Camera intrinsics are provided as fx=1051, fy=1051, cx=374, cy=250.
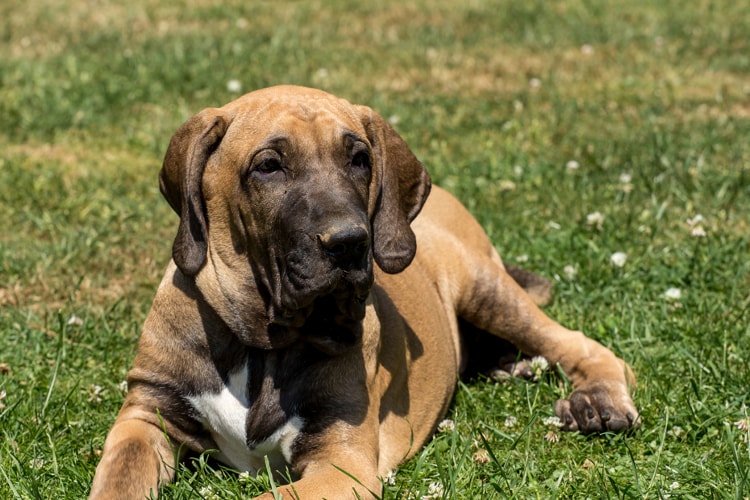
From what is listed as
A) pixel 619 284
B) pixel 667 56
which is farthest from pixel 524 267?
pixel 667 56

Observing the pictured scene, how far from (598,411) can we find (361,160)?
1.49 meters

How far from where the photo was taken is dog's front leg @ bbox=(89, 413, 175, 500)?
353 cm

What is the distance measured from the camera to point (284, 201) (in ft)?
11.5

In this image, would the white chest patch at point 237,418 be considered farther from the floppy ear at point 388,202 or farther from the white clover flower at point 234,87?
the white clover flower at point 234,87

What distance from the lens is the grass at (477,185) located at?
406 cm

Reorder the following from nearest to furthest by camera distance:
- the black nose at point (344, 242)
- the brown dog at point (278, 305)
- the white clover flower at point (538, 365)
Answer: the black nose at point (344, 242)
the brown dog at point (278, 305)
the white clover flower at point (538, 365)

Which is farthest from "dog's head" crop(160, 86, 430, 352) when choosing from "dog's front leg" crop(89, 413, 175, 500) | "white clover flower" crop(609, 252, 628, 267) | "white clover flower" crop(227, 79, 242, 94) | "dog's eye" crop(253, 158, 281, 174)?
"white clover flower" crop(227, 79, 242, 94)

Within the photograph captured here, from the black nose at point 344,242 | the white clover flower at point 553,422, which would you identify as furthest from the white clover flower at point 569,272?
the black nose at point 344,242

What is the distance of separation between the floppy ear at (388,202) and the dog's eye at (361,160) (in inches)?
4.6

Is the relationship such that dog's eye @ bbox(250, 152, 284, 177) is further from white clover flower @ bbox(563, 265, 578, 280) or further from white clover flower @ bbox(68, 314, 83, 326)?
white clover flower @ bbox(563, 265, 578, 280)

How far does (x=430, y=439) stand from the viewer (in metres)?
4.43

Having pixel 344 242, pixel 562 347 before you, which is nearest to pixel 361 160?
pixel 344 242

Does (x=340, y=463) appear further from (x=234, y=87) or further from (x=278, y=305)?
(x=234, y=87)

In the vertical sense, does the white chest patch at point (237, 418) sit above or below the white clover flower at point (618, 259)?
above
